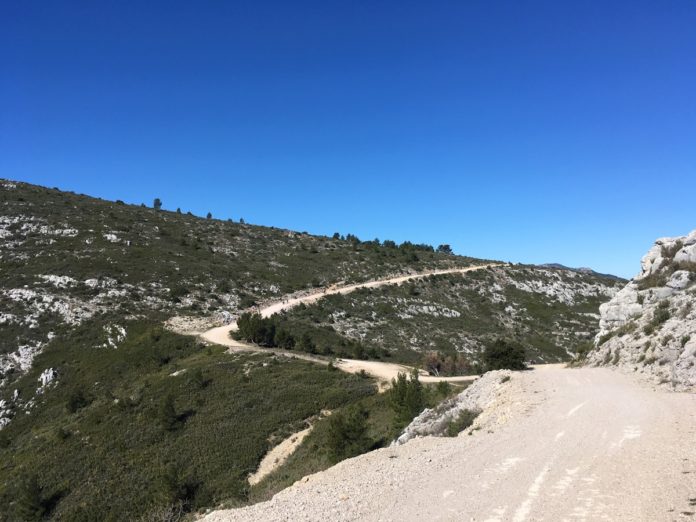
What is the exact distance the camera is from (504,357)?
122ft

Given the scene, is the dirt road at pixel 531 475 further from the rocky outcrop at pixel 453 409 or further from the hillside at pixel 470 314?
the hillside at pixel 470 314

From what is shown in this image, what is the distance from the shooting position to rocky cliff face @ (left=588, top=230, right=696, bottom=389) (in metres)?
21.8

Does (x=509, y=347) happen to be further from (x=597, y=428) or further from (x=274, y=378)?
(x=597, y=428)

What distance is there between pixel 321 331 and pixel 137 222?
188 ft

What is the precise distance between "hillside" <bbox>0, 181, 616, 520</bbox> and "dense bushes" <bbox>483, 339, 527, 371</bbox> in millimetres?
9167

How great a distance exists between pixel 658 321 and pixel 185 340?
4400cm

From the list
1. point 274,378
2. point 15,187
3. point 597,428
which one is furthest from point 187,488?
point 15,187

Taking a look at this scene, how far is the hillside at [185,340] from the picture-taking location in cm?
2539

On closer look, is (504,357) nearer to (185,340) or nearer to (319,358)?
(319,358)

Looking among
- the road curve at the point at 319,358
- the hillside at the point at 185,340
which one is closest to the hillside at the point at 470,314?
the hillside at the point at 185,340

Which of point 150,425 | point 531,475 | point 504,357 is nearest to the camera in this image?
point 531,475

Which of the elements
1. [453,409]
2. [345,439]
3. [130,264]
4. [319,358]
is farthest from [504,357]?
[130,264]

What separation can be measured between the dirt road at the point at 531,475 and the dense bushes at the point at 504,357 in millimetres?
18914

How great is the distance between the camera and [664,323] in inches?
1029
